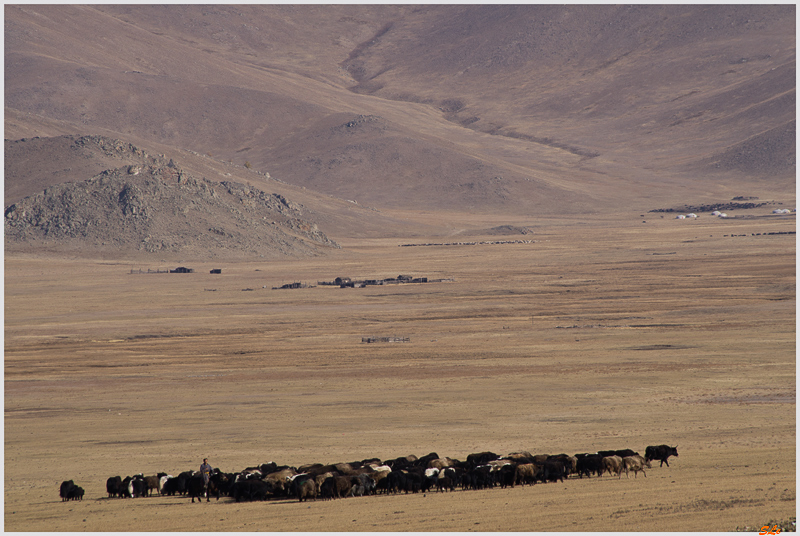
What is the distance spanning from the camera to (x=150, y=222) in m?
100

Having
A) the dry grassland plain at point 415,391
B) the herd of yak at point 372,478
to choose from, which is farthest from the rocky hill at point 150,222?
the herd of yak at point 372,478

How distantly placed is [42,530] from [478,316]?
38.3 metres

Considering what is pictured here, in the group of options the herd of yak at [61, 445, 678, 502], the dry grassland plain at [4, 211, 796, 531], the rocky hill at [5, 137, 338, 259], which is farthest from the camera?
the rocky hill at [5, 137, 338, 259]

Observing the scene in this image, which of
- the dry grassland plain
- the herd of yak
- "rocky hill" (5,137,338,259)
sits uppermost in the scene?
"rocky hill" (5,137,338,259)

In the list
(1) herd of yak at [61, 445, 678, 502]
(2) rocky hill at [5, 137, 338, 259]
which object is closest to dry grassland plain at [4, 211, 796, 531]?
(1) herd of yak at [61, 445, 678, 502]

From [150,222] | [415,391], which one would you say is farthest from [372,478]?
[150,222]

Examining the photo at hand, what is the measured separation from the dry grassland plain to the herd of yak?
1.12 feet

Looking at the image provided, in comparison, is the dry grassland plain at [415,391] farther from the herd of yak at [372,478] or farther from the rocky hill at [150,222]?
the rocky hill at [150,222]

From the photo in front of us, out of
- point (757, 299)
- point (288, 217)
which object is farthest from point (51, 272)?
point (757, 299)

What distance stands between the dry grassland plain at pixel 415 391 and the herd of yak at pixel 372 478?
13.5 inches

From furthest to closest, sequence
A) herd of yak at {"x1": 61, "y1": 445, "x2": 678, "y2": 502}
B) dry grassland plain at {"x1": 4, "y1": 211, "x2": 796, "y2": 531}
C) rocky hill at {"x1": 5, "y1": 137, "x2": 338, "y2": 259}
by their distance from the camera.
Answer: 1. rocky hill at {"x1": 5, "y1": 137, "x2": 338, "y2": 259}
2. herd of yak at {"x1": 61, "y1": 445, "x2": 678, "y2": 502}
3. dry grassland plain at {"x1": 4, "y1": 211, "x2": 796, "y2": 531}

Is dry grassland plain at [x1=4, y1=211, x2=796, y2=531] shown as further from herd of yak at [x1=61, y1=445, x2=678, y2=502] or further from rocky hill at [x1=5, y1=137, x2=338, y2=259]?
rocky hill at [x1=5, y1=137, x2=338, y2=259]

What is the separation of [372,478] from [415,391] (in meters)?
13.4

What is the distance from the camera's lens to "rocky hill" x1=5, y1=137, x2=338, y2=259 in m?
98.2
